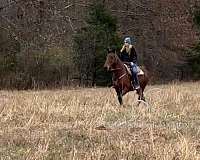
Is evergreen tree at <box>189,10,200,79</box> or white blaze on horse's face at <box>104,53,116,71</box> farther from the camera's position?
evergreen tree at <box>189,10,200,79</box>

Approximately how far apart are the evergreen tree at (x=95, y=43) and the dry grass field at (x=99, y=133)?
679 inches

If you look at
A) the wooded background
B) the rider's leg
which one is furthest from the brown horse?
the wooded background

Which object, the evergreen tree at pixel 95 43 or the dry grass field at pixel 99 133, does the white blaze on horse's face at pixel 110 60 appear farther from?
the evergreen tree at pixel 95 43

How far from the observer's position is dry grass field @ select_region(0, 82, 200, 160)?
7297 mm

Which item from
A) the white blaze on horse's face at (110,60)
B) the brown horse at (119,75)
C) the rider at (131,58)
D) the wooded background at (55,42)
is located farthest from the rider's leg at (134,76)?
the wooded background at (55,42)

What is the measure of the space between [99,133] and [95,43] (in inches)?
863

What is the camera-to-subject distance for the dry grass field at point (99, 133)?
730 centimetres

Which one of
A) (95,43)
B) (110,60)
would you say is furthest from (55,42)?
(110,60)

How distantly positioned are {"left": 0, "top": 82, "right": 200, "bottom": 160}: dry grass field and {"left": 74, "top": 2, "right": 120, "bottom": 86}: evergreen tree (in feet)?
56.6

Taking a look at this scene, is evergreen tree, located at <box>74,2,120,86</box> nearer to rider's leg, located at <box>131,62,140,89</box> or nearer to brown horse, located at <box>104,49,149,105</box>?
rider's leg, located at <box>131,62,140,89</box>

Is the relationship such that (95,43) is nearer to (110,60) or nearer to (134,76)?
(134,76)

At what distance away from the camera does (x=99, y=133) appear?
9.10 meters

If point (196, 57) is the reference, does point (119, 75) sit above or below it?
above

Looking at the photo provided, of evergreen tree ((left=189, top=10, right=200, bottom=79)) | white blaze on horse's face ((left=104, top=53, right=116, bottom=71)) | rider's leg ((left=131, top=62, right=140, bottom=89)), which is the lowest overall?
evergreen tree ((left=189, top=10, right=200, bottom=79))
